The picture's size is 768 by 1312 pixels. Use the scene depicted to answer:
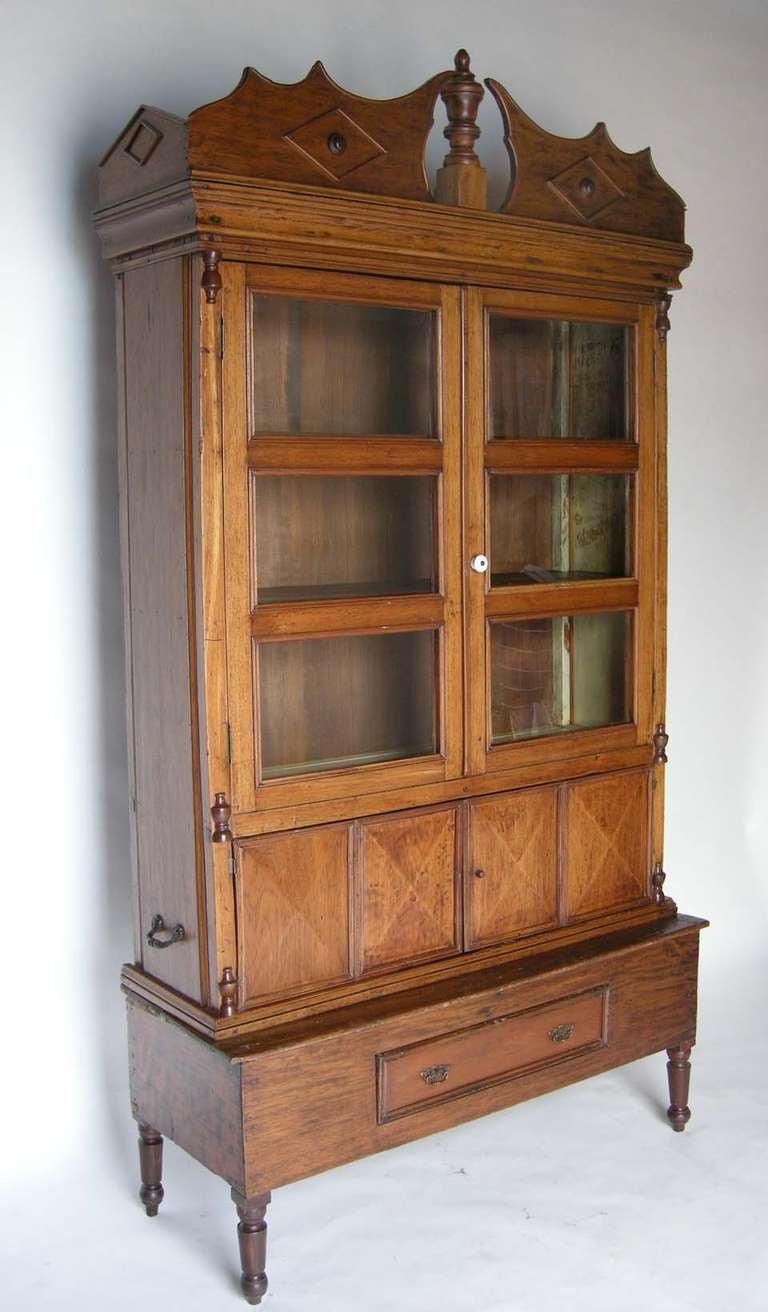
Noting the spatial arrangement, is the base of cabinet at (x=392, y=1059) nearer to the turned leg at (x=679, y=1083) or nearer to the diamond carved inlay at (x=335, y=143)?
the turned leg at (x=679, y=1083)

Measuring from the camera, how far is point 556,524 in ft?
9.45

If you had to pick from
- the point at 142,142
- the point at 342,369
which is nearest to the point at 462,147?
the point at 342,369

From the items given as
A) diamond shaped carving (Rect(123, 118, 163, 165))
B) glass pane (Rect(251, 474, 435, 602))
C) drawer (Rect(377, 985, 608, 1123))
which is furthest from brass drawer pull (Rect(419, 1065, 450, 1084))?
diamond shaped carving (Rect(123, 118, 163, 165))

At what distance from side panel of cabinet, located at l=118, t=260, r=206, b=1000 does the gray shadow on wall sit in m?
0.24

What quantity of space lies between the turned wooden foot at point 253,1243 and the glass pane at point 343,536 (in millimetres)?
1021

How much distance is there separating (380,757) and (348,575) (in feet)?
1.11

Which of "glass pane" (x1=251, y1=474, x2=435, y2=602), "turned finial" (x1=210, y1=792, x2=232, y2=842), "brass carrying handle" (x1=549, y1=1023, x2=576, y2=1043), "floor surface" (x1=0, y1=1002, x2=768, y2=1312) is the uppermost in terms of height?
"glass pane" (x1=251, y1=474, x2=435, y2=602)

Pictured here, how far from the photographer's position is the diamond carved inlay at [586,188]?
2742mm

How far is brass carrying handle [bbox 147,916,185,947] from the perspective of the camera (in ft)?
8.17

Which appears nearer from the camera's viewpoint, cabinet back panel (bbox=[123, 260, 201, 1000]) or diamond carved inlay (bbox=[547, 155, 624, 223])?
cabinet back panel (bbox=[123, 260, 201, 1000])

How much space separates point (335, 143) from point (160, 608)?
0.84 m

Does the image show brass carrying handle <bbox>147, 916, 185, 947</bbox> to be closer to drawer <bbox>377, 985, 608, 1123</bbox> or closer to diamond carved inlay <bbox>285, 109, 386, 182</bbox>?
drawer <bbox>377, 985, 608, 1123</bbox>

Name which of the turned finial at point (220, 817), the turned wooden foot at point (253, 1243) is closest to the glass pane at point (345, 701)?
the turned finial at point (220, 817)

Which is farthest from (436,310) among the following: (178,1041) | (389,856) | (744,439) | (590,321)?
(744,439)
